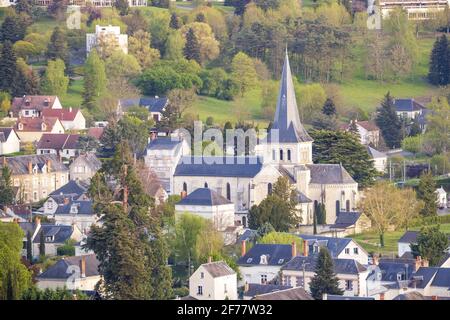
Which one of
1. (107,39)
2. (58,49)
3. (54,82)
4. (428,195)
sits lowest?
(428,195)

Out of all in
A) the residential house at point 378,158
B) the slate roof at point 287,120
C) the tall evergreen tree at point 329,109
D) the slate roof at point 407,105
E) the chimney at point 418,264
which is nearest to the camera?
the chimney at point 418,264

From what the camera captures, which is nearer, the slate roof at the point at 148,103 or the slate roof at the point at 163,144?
the slate roof at the point at 163,144

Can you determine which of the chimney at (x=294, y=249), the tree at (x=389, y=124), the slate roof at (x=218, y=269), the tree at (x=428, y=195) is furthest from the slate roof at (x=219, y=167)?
the tree at (x=389, y=124)

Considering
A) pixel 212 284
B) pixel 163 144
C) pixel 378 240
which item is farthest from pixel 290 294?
pixel 163 144

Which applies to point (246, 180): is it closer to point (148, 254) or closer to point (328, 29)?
point (148, 254)

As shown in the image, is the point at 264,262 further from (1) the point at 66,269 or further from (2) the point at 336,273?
(1) the point at 66,269

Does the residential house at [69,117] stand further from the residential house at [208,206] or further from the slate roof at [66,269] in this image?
the slate roof at [66,269]
